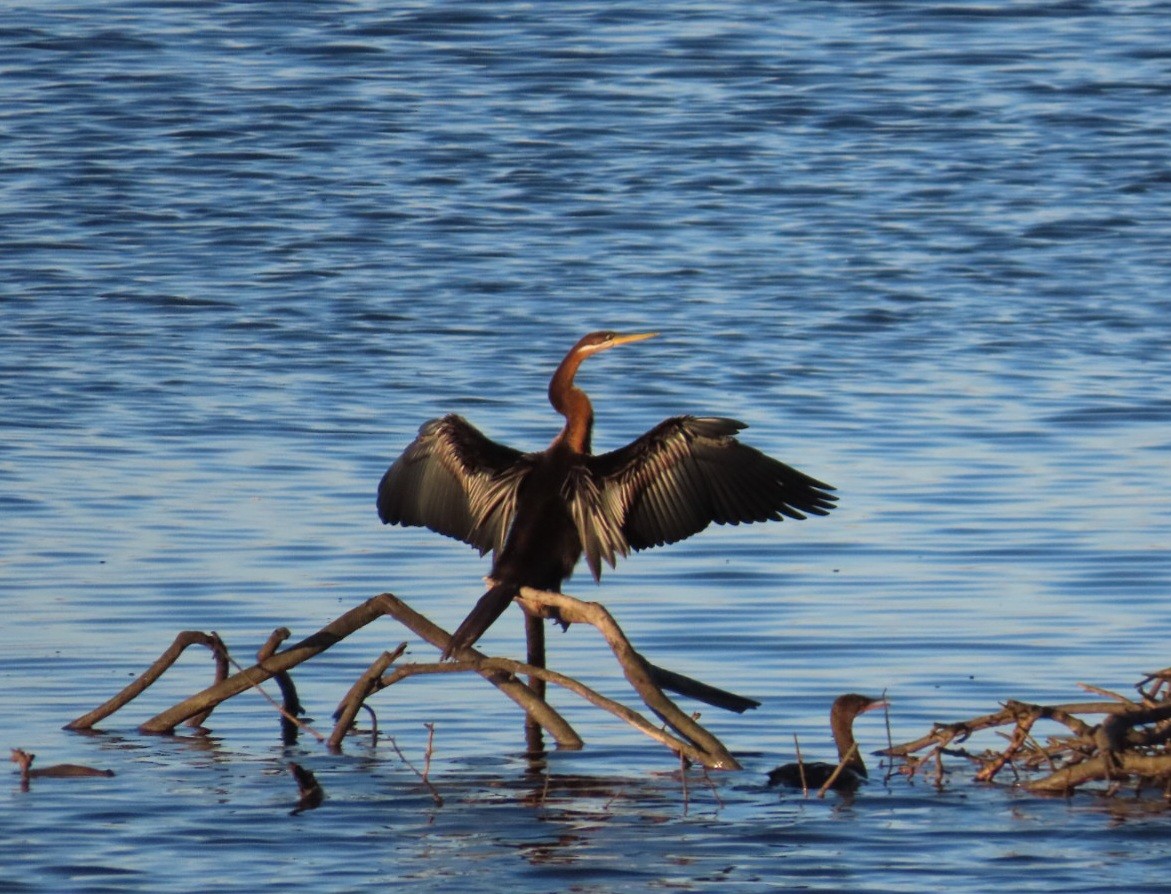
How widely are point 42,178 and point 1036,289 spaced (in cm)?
913

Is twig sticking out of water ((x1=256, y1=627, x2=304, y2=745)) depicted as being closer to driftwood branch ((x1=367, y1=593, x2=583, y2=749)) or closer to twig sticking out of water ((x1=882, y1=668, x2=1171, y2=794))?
driftwood branch ((x1=367, y1=593, x2=583, y2=749))

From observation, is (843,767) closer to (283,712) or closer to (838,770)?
(838,770)

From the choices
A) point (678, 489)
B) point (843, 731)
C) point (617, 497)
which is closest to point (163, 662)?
point (617, 497)

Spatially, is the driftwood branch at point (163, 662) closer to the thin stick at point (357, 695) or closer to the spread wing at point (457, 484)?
the thin stick at point (357, 695)

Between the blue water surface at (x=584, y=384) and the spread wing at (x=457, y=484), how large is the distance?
0.70 meters

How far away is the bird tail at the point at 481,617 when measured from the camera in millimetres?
7149

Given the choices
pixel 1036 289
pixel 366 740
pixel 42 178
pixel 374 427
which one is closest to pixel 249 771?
pixel 366 740

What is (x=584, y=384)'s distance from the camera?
14547mm

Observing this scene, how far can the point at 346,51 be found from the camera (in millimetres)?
26875

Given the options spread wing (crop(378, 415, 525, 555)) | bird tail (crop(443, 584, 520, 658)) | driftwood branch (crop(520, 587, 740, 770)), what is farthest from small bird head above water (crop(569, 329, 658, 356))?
driftwood branch (crop(520, 587, 740, 770))

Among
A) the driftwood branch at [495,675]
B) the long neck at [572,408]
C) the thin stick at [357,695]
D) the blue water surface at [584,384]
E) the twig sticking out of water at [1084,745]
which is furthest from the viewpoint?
the long neck at [572,408]

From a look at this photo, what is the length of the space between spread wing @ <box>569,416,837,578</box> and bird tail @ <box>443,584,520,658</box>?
276 millimetres

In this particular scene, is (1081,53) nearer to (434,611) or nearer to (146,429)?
(146,429)

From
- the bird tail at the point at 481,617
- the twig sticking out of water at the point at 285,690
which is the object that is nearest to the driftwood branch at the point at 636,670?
the bird tail at the point at 481,617
